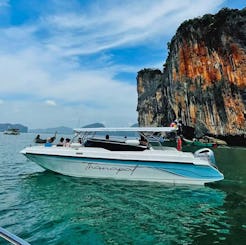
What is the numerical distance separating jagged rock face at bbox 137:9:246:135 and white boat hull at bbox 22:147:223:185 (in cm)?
3347

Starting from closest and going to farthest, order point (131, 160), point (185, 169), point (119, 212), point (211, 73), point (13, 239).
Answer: point (13, 239) → point (119, 212) → point (185, 169) → point (131, 160) → point (211, 73)

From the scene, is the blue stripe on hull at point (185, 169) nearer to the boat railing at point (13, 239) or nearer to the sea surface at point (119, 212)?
the sea surface at point (119, 212)

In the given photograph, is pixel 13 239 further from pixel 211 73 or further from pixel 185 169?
pixel 211 73

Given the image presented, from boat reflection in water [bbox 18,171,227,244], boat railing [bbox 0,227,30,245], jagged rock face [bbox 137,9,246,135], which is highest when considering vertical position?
jagged rock face [bbox 137,9,246,135]

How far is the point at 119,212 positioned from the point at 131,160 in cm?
383

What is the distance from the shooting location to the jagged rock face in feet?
136

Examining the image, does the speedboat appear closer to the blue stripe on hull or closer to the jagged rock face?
the blue stripe on hull

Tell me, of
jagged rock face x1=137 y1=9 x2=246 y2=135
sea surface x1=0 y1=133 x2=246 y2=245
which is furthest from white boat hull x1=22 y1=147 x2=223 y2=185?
jagged rock face x1=137 y1=9 x2=246 y2=135

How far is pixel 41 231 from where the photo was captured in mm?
6016

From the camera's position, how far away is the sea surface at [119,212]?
5866mm

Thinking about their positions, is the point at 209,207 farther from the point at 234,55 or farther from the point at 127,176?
the point at 234,55

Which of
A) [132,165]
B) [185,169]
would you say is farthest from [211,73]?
[132,165]

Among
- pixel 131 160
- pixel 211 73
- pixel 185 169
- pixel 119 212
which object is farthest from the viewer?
pixel 211 73

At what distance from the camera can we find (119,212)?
7484 mm
